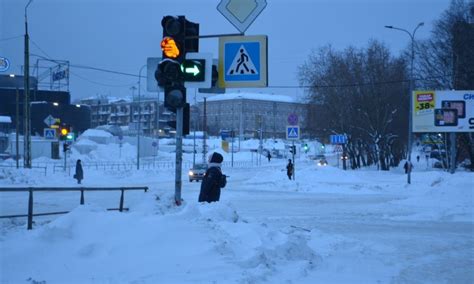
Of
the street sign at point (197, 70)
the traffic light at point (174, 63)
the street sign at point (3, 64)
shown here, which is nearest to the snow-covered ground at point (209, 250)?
the traffic light at point (174, 63)

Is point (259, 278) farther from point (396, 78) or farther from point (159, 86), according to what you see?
point (396, 78)

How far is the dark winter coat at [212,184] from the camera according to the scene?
12242 millimetres

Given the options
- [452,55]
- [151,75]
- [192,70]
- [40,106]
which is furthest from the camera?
[40,106]

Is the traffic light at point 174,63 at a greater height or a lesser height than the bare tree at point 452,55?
lesser

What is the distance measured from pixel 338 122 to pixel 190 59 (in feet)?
Result: 181

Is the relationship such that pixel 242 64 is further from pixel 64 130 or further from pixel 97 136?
pixel 97 136

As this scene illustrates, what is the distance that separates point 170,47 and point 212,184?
3.29 metres

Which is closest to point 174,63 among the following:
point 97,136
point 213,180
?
point 213,180

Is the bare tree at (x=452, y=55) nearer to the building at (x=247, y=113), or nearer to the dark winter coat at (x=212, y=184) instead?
the dark winter coat at (x=212, y=184)

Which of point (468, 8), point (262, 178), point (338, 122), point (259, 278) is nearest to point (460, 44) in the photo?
point (468, 8)

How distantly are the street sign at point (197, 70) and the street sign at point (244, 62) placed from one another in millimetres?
829

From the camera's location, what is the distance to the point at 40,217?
→ 14219mm

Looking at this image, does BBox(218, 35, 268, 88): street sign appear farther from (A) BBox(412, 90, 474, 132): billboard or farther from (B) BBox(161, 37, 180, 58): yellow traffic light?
(A) BBox(412, 90, 474, 132): billboard

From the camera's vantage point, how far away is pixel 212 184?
12.3 metres
